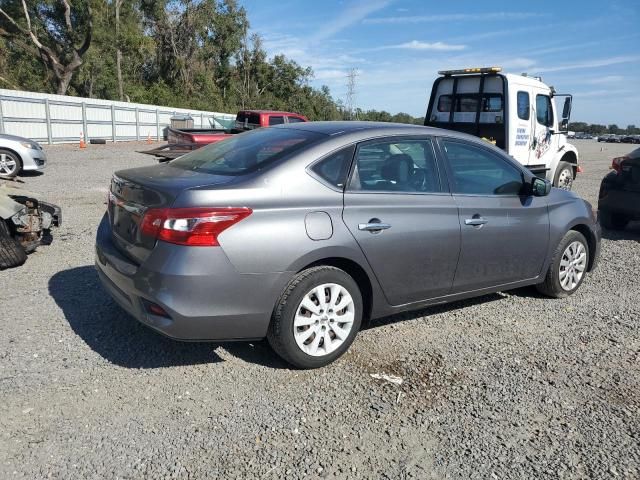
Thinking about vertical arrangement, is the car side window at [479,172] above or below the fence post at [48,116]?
below

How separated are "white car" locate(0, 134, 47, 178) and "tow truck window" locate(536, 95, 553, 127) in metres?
11.4

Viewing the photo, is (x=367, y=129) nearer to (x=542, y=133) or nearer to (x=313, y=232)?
(x=313, y=232)

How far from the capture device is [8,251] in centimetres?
538

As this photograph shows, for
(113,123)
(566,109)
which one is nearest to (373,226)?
(566,109)

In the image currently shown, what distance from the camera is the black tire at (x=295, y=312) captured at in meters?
3.41

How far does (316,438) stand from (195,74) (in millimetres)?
51937

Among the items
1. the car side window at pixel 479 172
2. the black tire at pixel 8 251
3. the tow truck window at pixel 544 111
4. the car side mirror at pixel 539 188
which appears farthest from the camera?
the tow truck window at pixel 544 111

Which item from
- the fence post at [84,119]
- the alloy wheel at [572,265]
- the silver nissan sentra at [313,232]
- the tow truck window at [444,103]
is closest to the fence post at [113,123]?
the fence post at [84,119]

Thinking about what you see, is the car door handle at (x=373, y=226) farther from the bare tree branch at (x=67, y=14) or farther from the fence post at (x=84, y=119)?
the bare tree branch at (x=67, y=14)

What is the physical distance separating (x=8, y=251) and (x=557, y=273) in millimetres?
5448

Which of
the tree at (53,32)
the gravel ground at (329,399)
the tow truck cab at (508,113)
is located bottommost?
Result: the gravel ground at (329,399)

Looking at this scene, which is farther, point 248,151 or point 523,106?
point 523,106

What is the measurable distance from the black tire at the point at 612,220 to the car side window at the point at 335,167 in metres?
6.27

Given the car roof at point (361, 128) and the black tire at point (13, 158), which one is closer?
the car roof at point (361, 128)
